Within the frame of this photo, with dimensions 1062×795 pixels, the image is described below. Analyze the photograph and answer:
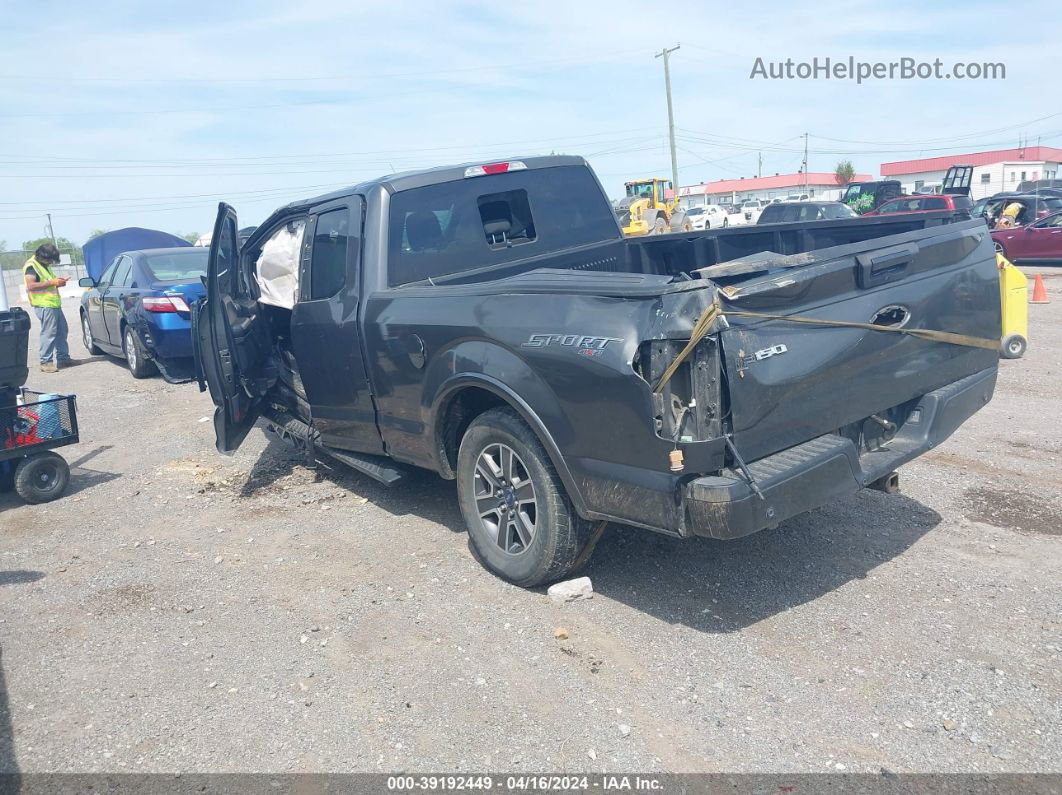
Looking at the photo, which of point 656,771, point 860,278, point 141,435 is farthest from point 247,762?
point 141,435

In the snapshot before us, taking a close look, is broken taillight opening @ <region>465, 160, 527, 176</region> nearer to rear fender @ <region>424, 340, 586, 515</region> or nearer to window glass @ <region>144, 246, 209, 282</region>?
rear fender @ <region>424, 340, 586, 515</region>

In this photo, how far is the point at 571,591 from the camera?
14.4 ft

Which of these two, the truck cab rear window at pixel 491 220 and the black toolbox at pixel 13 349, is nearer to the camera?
the truck cab rear window at pixel 491 220

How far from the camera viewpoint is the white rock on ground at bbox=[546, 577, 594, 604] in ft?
14.4

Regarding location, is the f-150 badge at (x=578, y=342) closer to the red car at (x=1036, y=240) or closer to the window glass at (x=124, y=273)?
the window glass at (x=124, y=273)

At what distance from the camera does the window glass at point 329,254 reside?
548 cm

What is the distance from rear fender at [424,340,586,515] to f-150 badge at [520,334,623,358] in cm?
15

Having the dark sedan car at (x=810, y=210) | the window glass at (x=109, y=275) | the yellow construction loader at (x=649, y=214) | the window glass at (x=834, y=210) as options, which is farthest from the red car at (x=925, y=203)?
the window glass at (x=109, y=275)

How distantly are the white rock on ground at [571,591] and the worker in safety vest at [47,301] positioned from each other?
10399mm

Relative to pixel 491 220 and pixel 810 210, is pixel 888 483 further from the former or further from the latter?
pixel 810 210

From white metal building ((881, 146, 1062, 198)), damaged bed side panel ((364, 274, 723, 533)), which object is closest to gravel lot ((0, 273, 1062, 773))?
damaged bed side panel ((364, 274, 723, 533))

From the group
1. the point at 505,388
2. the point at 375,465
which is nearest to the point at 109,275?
the point at 375,465

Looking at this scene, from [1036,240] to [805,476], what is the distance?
18.9 meters

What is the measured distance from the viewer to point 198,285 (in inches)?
432
